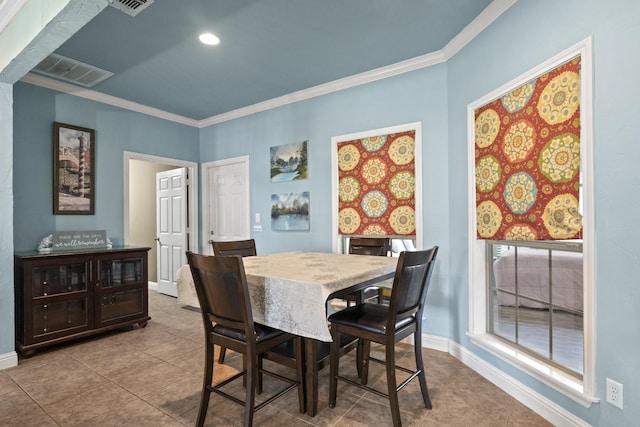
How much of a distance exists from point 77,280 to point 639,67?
4.47 m

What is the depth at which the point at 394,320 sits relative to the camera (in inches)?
71.1

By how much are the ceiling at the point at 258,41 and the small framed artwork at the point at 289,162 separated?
69cm

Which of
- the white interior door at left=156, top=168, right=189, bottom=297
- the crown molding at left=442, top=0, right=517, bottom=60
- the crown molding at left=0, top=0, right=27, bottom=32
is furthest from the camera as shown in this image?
the white interior door at left=156, top=168, right=189, bottom=297

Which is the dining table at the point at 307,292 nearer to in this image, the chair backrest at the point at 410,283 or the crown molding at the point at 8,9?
the chair backrest at the point at 410,283

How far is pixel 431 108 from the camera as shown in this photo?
3.16 metres

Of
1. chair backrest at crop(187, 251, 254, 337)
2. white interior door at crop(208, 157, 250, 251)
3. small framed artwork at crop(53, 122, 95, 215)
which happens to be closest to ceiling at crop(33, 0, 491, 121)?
small framed artwork at crop(53, 122, 95, 215)

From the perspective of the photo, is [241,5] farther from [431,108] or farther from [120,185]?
[120,185]

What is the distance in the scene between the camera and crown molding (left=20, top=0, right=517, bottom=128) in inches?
99.5

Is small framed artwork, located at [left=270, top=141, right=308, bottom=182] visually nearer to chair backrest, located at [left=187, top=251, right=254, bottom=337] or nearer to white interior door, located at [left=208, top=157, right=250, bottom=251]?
white interior door, located at [left=208, top=157, right=250, bottom=251]

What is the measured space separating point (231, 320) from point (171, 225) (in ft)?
13.2

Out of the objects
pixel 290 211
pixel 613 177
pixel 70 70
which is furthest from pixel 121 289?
pixel 613 177

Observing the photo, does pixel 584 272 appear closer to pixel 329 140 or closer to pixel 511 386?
pixel 511 386

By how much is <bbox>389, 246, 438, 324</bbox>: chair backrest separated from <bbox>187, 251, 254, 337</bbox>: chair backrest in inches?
30.5

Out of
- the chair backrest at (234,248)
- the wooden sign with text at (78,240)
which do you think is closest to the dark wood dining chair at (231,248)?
the chair backrest at (234,248)
